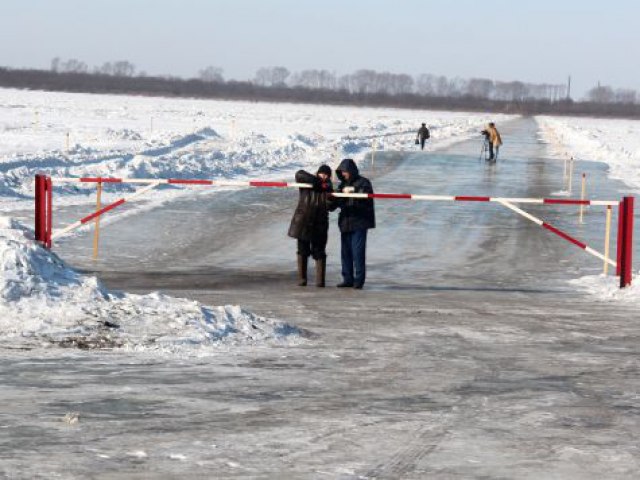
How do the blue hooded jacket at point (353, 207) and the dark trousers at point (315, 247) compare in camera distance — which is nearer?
the dark trousers at point (315, 247)

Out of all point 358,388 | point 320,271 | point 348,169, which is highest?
point 348,169

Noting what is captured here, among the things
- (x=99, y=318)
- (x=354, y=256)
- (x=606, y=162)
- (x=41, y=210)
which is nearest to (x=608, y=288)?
(x=354, y=256)

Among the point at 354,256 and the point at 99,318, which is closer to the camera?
the point at 99,318

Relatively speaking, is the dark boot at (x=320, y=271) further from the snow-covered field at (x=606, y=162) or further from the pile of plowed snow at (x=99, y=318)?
the pile of plowed snow at (x=99, y=318)

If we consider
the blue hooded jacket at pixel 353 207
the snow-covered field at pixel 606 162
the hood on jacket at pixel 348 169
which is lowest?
the snow-covered field at pixel 606 162

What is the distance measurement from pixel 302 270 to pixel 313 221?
23.8 inches

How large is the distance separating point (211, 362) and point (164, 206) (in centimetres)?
1706

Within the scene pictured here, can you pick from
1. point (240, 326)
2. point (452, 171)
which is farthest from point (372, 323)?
point (452, 171)

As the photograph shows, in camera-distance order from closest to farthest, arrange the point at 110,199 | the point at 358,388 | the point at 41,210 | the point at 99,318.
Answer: the point at 358,388 → the point at 99,318 → the point at 41,210 → the point at 110,199

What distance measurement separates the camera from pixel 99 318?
11.2 meters

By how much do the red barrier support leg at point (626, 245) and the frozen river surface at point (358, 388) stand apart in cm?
67

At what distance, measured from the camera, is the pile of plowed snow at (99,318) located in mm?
10633

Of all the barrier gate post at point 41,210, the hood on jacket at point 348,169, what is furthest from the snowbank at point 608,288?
the barrier gate post at point 41,210

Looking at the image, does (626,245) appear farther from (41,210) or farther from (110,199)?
(110,199)
